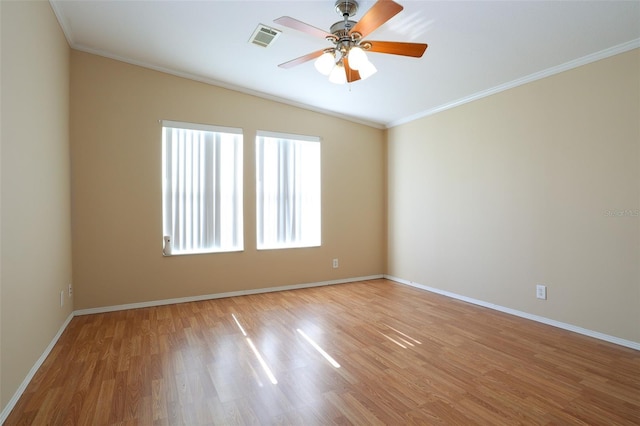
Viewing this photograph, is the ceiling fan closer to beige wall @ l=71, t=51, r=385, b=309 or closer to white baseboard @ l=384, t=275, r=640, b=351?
beige wall @ l=71, t=51, r=385, b=309

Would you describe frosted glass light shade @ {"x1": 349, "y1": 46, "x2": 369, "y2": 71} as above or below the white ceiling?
below

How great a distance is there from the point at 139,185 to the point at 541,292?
461 centimetres

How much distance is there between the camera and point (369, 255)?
17.9 feet

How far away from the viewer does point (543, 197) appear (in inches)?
133

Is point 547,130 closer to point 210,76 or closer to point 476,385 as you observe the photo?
point 476,385

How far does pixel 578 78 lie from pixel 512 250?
1.81 meters

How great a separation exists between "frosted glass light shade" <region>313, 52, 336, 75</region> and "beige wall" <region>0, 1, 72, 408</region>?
6.25 ft

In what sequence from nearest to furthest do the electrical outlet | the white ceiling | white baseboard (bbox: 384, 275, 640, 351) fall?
the white ceiling < white baseboard (bbox: 384, 275, 640, 351) < the electrical outlet

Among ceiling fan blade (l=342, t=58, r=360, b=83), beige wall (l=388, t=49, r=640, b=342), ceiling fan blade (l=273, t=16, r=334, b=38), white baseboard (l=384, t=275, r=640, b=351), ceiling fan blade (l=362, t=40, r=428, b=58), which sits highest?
ceiling fan blade (l=273, t=16, r=334, b=38)

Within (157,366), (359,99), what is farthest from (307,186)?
(157,366)

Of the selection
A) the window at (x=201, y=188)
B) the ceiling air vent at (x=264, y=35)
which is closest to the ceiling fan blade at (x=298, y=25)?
the ceiling air vent at (x=264, y=35)

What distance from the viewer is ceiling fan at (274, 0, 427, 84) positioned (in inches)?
85.4

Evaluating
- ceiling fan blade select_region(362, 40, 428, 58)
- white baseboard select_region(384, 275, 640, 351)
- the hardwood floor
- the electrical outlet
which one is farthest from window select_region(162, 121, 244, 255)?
the electrical outlet

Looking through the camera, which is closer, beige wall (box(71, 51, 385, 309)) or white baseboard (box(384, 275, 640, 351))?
white baseboard (box(384, 275, 640, 351))
